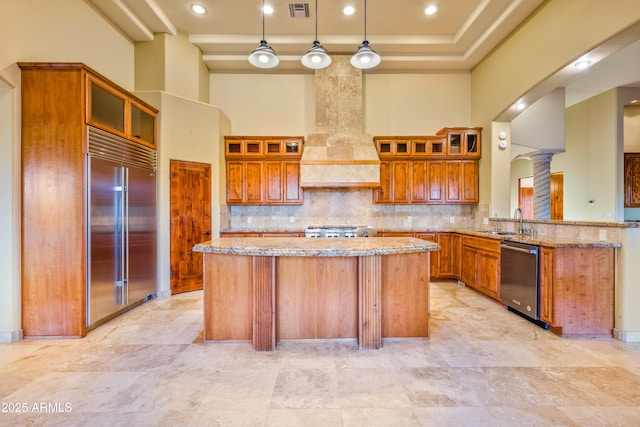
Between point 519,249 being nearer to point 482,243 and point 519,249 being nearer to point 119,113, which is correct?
point 482,243

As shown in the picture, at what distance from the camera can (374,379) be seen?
2.25 meters

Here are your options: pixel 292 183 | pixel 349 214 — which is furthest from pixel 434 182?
pixel 292 183

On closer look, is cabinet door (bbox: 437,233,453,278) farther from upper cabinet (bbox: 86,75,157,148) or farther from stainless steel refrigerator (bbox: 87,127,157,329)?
upper cabinet (bbox: 86,75,157,148)

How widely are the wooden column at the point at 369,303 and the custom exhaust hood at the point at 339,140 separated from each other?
2741mm

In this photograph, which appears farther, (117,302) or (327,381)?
(117,302)

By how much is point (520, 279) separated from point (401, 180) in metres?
2.76

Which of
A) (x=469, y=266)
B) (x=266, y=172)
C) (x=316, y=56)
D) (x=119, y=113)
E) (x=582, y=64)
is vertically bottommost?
(x=469, y=266)

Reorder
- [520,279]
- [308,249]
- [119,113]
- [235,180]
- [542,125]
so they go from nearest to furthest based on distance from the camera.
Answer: [308,249], [520,279], [119,113], [235,180], [542,125]

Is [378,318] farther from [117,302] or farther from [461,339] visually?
[117,302]

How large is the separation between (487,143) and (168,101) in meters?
5.66

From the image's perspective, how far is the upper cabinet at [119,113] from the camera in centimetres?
325

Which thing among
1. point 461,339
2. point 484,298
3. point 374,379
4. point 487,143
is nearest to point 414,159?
point 487,143

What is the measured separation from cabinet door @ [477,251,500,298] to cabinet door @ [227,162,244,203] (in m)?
4.38

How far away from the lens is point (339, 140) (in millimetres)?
5477
